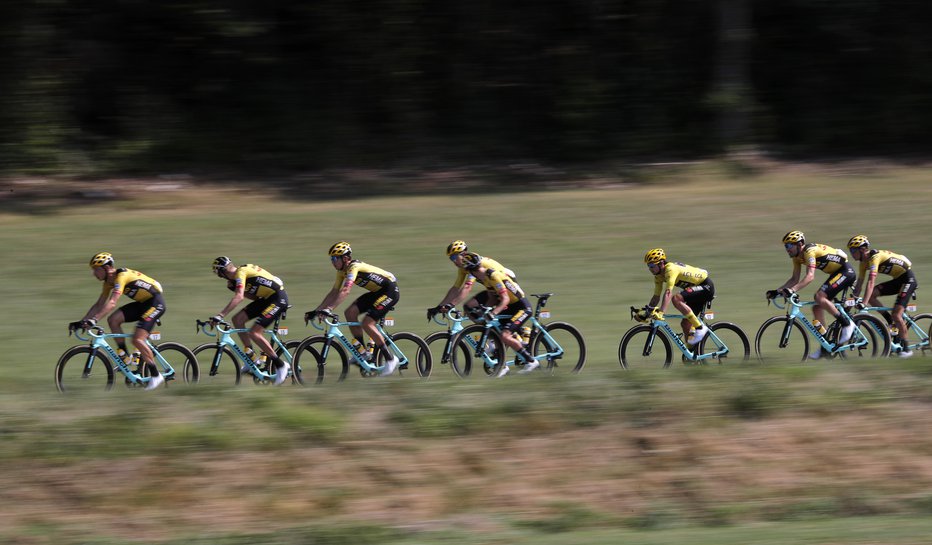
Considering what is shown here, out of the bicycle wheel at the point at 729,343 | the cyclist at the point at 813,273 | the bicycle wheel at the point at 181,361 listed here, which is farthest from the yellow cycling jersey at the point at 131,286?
the cyclist at the point at 813,273

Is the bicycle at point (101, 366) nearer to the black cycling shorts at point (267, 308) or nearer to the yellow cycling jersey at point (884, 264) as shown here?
the black cycling shorts at point (267, 308)

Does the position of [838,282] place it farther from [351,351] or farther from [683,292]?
[351,351]

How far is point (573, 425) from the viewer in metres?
9.66

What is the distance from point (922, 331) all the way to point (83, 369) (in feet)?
30.3

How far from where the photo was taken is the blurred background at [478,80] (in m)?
26.1

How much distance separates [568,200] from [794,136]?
7451 millimetres

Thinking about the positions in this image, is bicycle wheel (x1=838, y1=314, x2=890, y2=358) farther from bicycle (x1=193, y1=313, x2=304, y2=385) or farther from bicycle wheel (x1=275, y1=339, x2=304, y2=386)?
bicycle (x1=193, y1=313, x2=304, y2=385)

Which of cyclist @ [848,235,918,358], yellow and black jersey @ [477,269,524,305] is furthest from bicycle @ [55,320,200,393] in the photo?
cyclist @ [848,235,918,358]

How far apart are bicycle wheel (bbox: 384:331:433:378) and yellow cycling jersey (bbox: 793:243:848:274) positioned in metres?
4.39

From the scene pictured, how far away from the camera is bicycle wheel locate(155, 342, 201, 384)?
12.6 meters

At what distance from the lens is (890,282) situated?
1399 centimetres

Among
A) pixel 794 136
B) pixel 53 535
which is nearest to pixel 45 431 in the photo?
pixel 53 535

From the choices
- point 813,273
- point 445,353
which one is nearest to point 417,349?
point 445,353

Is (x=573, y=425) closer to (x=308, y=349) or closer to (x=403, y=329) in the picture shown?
(x=308, y=349)
